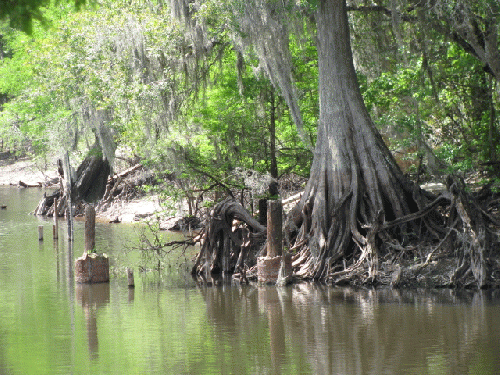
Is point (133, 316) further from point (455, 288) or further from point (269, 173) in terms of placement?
point (269, 173)

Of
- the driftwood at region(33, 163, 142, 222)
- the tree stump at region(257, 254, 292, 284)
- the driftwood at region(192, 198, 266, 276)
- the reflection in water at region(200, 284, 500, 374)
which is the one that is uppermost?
the driftwood at region(33, 163, 142, 222)

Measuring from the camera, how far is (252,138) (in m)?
20.4

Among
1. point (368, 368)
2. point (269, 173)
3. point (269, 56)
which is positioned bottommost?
point (368, 368)

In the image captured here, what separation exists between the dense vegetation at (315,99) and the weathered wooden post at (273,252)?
0.61 meters

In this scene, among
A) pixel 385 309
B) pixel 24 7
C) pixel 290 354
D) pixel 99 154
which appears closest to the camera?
pixel 24 7

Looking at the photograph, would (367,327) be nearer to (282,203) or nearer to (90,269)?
(90,269)

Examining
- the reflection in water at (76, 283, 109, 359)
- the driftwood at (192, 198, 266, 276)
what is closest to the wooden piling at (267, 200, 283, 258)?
the driftwood at (192, 198, 266, 276)

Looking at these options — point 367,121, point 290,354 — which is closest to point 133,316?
point 290,354

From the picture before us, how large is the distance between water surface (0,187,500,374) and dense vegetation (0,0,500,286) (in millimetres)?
1696

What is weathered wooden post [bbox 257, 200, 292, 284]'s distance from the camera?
14648 millimetres

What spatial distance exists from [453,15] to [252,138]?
7.27 meters

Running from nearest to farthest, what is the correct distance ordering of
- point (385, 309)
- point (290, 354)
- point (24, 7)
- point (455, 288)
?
point (24, 7) < point (290, 354) < point (385, 309) < point (455, 288)

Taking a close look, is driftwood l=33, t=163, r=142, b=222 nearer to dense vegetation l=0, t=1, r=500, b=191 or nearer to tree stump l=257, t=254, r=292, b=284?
dense vegetation l=0, t=1, r=500, b=191

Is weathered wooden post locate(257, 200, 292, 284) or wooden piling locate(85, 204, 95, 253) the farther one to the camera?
wooden piling locate(85, 204, 95, 253)
